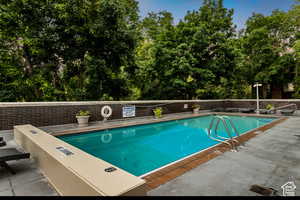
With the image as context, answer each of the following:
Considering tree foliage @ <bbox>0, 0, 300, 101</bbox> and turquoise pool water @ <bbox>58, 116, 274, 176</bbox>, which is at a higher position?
tree foliage @ <bbox>0, 0, 300, 101</bbox>

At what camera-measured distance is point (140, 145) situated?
18.0 feet

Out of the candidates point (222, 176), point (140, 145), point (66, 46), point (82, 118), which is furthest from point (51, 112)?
point (222, 176)

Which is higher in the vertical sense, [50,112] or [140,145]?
[50,112]

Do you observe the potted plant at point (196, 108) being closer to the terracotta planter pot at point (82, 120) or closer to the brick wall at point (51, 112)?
the brick wall at point (51, 112)

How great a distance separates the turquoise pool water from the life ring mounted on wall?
1.01 meters

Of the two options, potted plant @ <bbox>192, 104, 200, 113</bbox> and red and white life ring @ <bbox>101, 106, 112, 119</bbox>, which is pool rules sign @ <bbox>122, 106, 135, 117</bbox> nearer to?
red and white life ring @ <bbox>101, 106, 112, 119</bbox>

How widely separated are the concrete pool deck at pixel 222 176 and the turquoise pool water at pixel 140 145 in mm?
1302

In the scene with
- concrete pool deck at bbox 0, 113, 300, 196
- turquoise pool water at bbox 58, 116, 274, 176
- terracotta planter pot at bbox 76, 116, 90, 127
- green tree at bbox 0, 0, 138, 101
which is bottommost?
turquoise pool water at bbox 58, 116, 274, 176

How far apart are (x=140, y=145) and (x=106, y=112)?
3137mm

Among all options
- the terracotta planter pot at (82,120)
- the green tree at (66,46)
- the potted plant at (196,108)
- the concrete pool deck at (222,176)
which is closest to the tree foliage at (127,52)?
the green tree at (66,46)

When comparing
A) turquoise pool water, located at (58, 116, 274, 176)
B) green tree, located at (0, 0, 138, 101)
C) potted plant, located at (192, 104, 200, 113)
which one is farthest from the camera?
potted plant, located at (192, 104, 200, 113)

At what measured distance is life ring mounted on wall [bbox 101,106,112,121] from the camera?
A: 25.5 feet

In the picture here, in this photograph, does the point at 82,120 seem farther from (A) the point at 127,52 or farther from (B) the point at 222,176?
(B) the point at 222,176

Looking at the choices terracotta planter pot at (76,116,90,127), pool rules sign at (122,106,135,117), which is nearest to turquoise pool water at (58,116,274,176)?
terracotta planter pot at (76,116,90,127)
